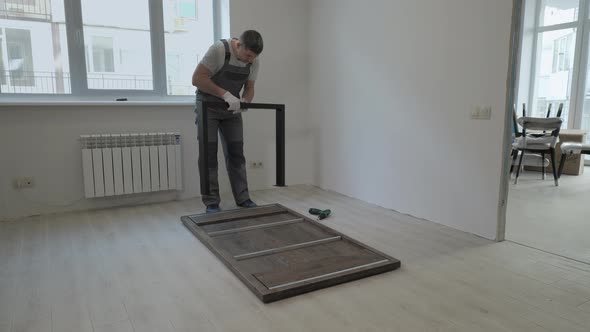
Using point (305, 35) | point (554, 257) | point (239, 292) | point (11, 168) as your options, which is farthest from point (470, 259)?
point (11, 168)

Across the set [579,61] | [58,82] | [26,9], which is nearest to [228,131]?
[58,82]

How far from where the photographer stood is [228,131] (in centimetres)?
344

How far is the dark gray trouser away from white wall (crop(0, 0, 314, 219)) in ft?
1.84

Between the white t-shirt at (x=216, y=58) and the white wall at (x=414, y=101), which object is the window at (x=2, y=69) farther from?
the white wall at (x=414, y=101)

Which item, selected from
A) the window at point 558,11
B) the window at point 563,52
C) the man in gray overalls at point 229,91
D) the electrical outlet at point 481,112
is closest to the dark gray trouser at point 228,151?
the man in gray overalls at point 229,91

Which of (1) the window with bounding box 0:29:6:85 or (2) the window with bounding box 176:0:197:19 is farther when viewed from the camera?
(2) the window with bounding box 176:0:197:19

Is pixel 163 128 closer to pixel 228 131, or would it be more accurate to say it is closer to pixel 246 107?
pixel 228 131

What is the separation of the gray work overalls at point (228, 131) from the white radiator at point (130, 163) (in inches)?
19.5

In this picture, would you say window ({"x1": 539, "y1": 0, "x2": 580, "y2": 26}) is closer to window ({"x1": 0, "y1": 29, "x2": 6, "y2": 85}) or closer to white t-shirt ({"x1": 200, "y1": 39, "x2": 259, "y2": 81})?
white t-shirt ({"x1": 200, "y1": 39, "x2": 259, "y2": 81})

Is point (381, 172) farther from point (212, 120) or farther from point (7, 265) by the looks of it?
point (7, 265)

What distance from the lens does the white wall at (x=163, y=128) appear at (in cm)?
323

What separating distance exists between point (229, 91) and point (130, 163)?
1065mm

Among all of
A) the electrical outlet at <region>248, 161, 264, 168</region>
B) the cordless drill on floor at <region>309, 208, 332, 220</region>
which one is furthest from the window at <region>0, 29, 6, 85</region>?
the cordless drill on floor at <region>309, 208, 332, 220</region>

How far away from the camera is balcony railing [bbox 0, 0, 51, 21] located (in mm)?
3166
